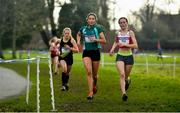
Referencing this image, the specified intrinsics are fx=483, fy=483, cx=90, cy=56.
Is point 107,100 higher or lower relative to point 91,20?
lower

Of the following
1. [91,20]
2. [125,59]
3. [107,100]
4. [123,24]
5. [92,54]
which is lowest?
[107,100]

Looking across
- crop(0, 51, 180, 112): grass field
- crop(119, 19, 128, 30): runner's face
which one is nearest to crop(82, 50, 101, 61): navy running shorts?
crop(119, 19, 128, 30): runner's face

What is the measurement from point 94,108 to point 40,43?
80.6 metres

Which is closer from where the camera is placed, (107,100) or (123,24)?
(123,24)

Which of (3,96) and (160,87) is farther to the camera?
(160,87)

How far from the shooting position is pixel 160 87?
15.0m

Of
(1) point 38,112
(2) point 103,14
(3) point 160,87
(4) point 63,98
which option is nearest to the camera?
(1) point 38,112

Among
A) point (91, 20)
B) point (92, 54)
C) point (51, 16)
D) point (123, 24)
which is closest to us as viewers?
point (123, 24)

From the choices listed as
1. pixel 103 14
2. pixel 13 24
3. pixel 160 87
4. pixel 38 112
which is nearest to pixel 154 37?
pixel 103 14

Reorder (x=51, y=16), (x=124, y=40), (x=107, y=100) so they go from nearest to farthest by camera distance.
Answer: (x=124, y=40) < (x=107, y=100) < (x=51, y=16)

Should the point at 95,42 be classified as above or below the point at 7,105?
above

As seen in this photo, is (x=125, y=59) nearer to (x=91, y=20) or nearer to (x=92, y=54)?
(x=92, y=54)

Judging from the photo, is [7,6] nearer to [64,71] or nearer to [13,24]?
[13,24]

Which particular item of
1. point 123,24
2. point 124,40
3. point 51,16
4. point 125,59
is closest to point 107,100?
point 125,59
